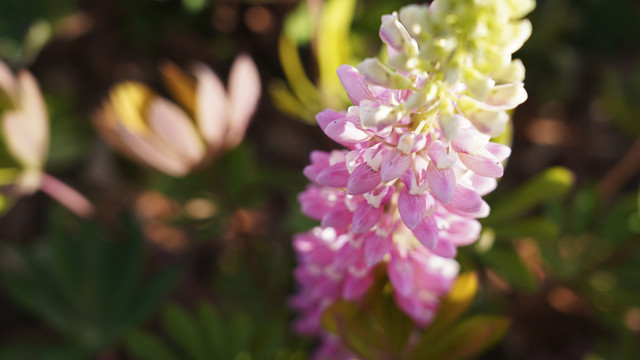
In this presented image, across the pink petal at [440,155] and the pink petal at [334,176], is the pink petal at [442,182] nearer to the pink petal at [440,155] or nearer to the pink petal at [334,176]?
the pink petal at [440,155]

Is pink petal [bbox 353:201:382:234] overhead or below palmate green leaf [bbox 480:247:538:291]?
overhead

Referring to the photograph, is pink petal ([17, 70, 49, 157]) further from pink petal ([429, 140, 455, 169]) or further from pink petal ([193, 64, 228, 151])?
pink petal ([429, 140, 455, 169])

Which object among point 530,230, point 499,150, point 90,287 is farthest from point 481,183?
point 90,287

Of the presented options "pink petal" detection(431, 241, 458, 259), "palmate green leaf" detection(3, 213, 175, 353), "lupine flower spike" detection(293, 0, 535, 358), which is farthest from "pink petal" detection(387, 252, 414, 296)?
"palmate green leaf" detection(3, 213, 175, 353)

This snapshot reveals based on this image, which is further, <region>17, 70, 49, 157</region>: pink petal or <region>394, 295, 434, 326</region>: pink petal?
<region>17, 70, 49, 157</region>: pink petal

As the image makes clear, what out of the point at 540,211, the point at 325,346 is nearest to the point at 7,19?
the point at 325,346

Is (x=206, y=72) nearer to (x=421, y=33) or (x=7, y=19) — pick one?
(x=421, y=33)

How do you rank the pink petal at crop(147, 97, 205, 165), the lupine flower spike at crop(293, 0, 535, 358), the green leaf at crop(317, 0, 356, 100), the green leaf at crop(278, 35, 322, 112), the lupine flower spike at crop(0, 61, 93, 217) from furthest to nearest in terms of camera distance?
1. the green leaf at crop(278, 35, 322, 112)
2. the green leaf at crop(317, 0, 356, 100)
3. the lupine flower spike at crop(0, 61, 93, 217)
4. the pink petal at crop(147, 97, 205, 165)
5. the lupine flower spike at crop(293, 0, 535, 358)
